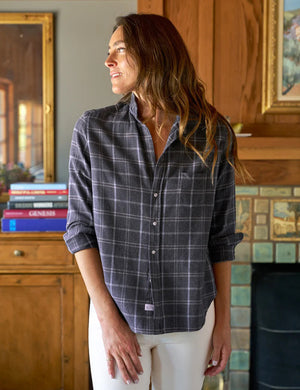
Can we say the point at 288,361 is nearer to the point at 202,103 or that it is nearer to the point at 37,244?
the point at 37,244

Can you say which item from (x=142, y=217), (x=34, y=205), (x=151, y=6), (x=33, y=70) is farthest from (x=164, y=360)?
(x=33, y=70)

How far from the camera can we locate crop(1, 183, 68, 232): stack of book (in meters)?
2.14

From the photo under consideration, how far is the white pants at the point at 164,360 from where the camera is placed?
102 cm

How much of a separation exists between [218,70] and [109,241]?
4.53 feet

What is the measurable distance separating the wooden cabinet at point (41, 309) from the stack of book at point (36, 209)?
0.25 feet

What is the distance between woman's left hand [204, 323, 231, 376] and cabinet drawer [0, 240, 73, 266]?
1105 mm

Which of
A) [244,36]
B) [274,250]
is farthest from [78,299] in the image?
[244,36]

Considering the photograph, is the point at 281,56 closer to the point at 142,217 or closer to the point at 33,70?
the point at 33,70

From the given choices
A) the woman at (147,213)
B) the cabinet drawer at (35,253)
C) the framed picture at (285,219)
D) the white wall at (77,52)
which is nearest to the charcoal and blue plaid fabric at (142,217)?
the woman at (147,213)

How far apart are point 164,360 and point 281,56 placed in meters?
1.59

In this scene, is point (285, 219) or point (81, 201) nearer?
point (81, 201)

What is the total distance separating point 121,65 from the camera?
3.49 ft

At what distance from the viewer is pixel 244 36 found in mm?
Result: 2129

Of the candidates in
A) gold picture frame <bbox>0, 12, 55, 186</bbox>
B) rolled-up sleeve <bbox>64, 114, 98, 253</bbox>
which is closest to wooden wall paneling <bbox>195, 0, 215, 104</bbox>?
gold picture frame <bbox>0, 12, 55, 186</bbox>
